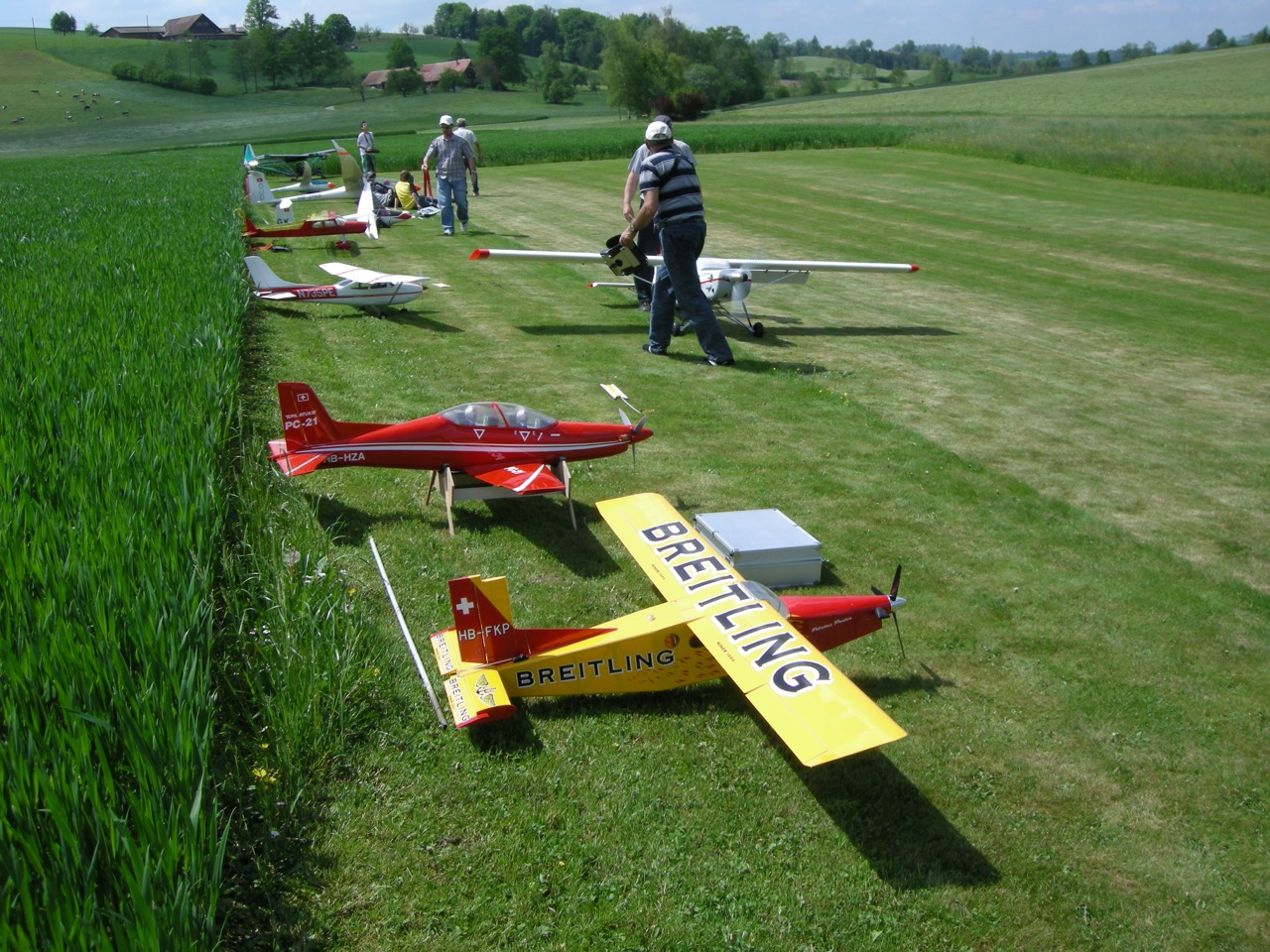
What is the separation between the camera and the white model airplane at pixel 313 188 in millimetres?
25188

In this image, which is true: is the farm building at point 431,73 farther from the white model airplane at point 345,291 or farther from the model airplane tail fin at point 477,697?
the model airplane tail fin at point 477,697

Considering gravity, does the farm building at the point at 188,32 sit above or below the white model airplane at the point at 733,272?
above

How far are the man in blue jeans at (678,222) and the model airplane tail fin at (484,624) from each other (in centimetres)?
680

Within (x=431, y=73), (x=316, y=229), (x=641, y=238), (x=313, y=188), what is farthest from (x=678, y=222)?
(x=431, y=73)

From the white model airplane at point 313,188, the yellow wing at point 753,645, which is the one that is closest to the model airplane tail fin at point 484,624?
the yellow wing at point 753,645

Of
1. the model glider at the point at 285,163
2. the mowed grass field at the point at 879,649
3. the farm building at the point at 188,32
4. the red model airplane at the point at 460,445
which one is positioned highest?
the farm building at the point at 188,32

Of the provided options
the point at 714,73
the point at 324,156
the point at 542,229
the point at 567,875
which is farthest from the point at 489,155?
the point at 714,73

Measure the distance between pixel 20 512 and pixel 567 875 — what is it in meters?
2.92

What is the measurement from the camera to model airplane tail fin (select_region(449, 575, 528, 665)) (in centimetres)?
475

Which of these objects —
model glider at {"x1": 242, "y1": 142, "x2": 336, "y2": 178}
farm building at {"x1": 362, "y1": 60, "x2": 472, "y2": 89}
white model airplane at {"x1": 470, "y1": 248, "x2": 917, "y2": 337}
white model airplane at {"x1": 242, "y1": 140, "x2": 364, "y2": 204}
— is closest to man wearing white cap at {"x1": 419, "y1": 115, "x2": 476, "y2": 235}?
white model airplane at {"x1": 242, "y1": 140, "x2": 364, "y2": 204}

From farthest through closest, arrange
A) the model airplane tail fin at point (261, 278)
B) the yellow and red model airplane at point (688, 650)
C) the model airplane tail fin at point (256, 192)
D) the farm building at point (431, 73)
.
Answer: the farm building at point (431, 73)
the model airplane tail fin at point (256, 192)
the model airplane tail fin at point (261, 278)
the yellow and red model airplane at point (688, 650)

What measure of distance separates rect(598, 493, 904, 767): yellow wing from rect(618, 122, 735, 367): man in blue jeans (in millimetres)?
5191

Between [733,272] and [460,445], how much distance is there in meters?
6.98

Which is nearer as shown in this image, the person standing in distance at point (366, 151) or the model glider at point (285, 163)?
the person standing in distance at point (366, 151)
